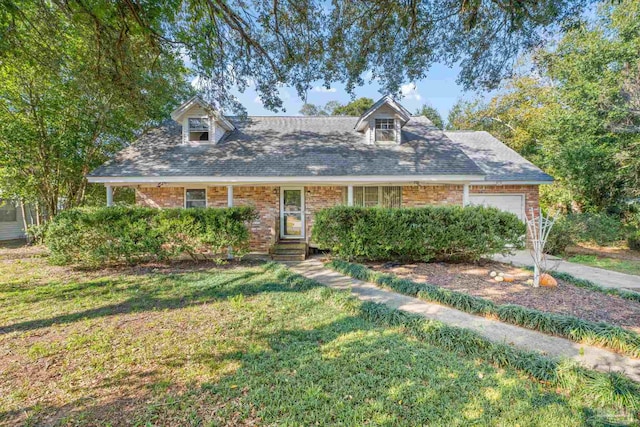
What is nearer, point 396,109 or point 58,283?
point 58,283

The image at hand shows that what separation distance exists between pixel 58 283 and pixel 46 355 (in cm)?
412

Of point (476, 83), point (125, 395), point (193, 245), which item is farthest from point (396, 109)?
point (125, 395)

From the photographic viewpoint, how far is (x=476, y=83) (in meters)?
6.70

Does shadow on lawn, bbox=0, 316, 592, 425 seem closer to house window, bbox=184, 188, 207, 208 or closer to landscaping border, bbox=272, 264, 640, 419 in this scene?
landscaping border, bbox=272, 264, 640, 419

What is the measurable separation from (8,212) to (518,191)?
2595 centimetres

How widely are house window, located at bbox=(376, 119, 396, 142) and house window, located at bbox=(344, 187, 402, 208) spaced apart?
2181 mm

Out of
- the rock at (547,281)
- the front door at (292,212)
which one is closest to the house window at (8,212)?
the front door at (292,212)

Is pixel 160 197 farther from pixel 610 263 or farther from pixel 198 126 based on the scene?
pixel 610 263

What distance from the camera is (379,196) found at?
443 inches

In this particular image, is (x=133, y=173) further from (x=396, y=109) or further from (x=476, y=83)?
(x=476, y=83)

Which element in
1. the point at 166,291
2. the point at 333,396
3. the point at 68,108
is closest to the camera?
the point at 333,396

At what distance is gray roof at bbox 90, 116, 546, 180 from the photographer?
9.68 m

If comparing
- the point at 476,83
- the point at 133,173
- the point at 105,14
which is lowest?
the point at 133,173

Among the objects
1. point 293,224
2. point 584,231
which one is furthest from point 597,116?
point 293,224
